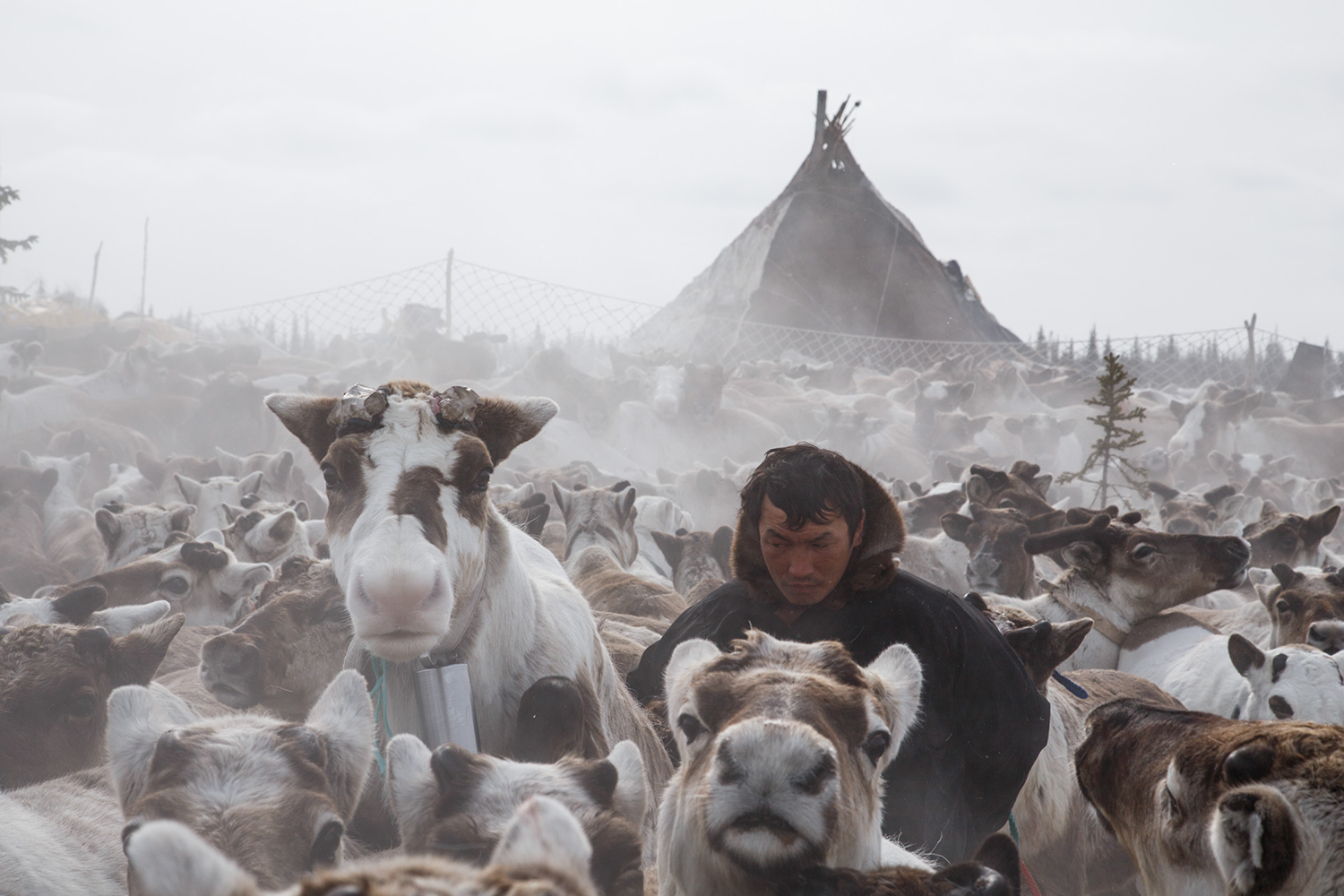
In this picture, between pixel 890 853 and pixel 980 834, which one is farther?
pixel 980 834

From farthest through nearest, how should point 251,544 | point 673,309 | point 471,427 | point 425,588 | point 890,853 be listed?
point 673,309 < point 251,544 < point 471,427 < point 425,588 < point 890,853

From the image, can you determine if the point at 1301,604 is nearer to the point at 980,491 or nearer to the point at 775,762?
the point at 980,491

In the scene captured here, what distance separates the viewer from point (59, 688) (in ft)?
13.2

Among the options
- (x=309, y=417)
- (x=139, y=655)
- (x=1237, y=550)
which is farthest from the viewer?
(x=1237, y=550)

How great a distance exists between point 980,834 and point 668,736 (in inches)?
53.6

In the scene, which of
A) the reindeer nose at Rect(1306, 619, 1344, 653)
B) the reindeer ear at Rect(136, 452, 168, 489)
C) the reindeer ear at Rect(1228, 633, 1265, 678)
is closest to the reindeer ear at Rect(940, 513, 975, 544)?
the reindeer nose at Rect(1306, 619, 1344, 653)

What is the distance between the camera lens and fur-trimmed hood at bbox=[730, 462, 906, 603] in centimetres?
324

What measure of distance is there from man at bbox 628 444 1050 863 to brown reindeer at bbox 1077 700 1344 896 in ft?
1.32

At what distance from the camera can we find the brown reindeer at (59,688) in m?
3.93

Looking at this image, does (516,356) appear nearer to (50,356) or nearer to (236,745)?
(50,356)

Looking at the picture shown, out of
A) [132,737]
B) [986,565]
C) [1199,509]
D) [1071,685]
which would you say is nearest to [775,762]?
[132,737]

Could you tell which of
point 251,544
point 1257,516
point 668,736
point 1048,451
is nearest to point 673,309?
point 1048,451

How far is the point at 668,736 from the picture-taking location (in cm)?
419

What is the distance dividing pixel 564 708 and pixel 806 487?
1093 mm
